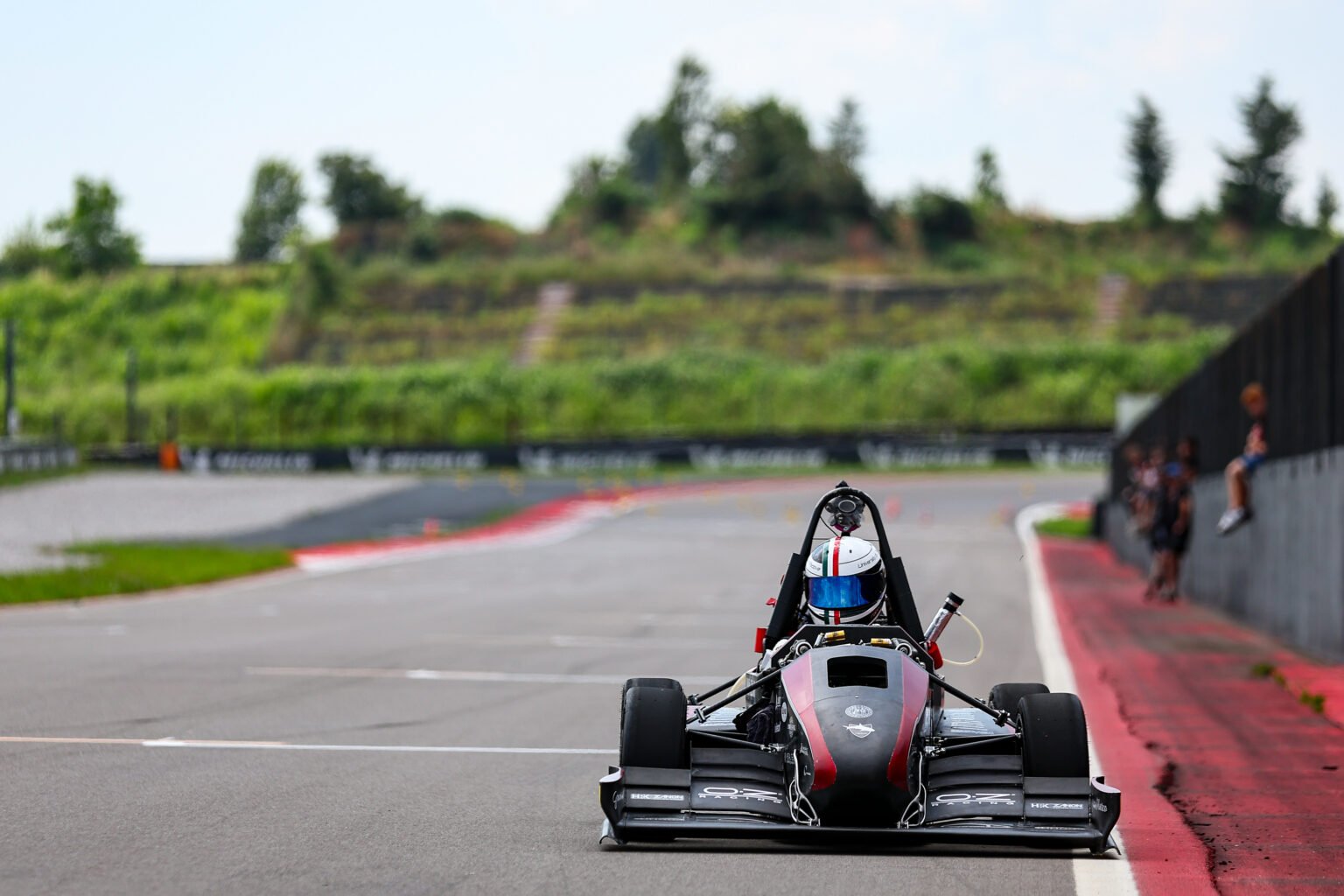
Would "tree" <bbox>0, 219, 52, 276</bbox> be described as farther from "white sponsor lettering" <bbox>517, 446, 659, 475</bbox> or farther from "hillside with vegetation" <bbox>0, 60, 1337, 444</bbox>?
"white sponsor lettering" <bbox>517, 446, 659, 475</bbox>

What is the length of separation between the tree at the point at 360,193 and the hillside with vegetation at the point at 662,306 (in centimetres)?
17

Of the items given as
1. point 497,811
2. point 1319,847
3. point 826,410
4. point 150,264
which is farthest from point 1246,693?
point 150,264

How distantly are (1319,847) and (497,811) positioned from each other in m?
3.45

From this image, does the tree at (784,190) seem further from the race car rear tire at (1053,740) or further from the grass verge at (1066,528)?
the race car rear tire at (1053,740)

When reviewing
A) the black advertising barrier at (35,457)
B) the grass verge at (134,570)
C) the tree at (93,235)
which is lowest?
the grass verge at (134,570)

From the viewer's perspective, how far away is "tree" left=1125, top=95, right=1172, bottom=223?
12850cm

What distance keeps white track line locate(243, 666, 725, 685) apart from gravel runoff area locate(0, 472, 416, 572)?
13.1 metres

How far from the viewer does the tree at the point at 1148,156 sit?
128500 millimetres

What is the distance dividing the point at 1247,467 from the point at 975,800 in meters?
14.5

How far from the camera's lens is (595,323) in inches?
3939

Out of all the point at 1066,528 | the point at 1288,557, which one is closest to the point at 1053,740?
the point at 1288,557

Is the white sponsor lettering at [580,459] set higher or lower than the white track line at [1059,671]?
higher

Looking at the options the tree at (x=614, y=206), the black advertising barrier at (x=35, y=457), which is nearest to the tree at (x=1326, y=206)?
the tree at (x=614, y=206)

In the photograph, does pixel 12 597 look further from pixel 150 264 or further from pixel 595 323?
pixel 150 264
